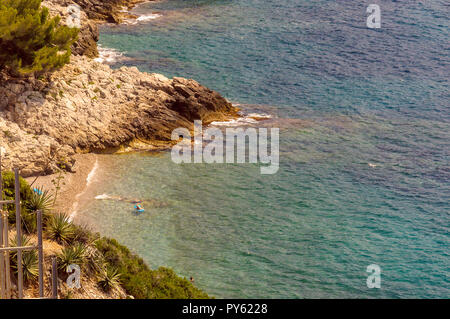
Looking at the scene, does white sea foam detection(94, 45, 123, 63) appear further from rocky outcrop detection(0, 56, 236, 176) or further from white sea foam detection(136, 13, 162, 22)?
white sea foam detection(136, 13, 162, 22)

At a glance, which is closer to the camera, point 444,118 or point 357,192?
point 357,192

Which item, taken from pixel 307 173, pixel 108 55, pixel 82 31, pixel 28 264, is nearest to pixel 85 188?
pixel 307 173

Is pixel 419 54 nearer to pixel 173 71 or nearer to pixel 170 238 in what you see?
pixel 173 71

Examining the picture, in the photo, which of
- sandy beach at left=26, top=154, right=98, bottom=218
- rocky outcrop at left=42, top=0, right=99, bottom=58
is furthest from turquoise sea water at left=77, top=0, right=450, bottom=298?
rocky outcrop at left=42, top=0, right=99, bottom=58

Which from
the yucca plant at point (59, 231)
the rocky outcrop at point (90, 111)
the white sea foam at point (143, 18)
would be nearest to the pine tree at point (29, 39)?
the rocky outcrop at point (90, 111)

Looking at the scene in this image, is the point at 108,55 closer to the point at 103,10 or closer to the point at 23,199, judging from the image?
the point at 103,10

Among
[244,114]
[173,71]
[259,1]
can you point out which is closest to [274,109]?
[244,114]

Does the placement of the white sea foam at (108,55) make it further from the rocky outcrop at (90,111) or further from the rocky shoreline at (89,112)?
the rocky outcrop at (90,111)
